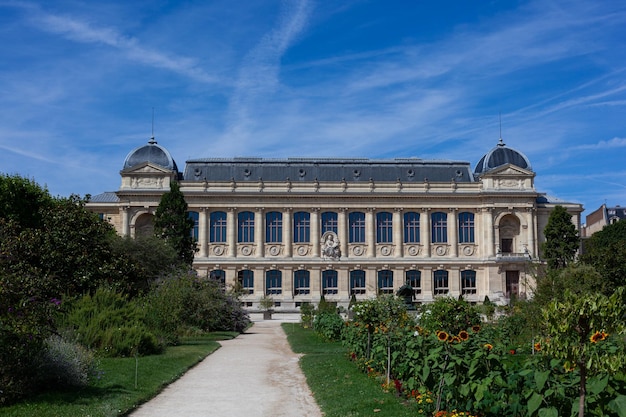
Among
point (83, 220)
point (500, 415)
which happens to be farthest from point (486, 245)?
point (500, 415)

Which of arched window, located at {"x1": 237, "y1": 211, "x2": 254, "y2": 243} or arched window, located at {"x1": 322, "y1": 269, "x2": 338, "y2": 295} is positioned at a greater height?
arched window, located at {"x1": 237, "y1": 211, "x2": 254, "y2": 243}

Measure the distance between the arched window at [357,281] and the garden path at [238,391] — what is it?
44735mm

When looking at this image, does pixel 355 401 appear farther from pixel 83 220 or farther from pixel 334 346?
pixel 83 220

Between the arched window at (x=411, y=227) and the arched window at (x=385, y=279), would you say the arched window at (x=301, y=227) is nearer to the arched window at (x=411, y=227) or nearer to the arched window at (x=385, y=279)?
the arched window at (x=385, y=279)

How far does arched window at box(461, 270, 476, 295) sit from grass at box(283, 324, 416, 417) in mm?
48753

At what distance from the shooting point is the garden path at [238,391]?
528 inches

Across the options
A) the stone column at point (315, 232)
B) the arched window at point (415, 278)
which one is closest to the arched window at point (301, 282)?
the stone column at point (315, 232)

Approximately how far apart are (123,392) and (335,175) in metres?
57.6

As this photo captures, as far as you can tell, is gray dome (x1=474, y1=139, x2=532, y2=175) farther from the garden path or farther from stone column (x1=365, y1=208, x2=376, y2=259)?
the garden path

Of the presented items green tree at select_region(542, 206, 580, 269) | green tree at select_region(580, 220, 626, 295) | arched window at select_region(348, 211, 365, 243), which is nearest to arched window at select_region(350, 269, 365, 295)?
arched window at select_region(348, 211, 365, 243)

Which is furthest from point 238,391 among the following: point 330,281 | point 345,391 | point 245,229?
point 330,281

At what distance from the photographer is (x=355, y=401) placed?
535 inches

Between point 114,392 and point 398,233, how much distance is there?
5651 centimetres

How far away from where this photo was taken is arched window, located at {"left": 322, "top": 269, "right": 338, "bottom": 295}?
227 feet
